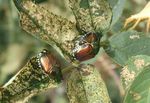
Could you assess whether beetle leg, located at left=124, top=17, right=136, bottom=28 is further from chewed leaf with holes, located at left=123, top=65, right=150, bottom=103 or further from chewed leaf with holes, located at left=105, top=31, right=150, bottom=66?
chewed leaf with holes, located at left=123, top=65, right=150, bottom=103

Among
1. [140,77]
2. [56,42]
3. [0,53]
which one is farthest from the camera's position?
[0,53]

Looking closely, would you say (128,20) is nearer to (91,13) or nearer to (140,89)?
(91,13)

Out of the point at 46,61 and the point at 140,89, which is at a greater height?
the point at 46,61

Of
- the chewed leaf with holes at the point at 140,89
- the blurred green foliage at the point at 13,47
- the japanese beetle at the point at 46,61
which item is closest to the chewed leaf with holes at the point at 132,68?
the chewed leaf with holes at the point at 140,89

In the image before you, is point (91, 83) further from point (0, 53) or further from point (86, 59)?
point (0, 53)

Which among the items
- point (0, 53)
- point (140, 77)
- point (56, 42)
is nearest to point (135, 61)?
point (140, 77)

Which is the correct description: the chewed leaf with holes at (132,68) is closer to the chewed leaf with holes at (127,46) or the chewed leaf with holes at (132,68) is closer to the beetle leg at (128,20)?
the chewed leaf with holes at (127,46)

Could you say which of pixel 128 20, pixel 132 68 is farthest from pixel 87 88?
pixel 128 20

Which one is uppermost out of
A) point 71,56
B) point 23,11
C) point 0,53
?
point 0,53
